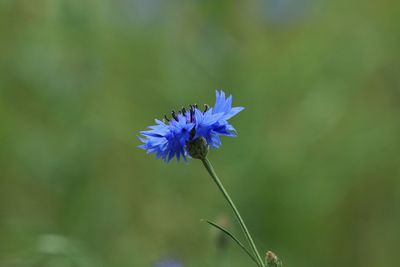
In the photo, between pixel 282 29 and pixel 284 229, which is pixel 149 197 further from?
pixel 282 29

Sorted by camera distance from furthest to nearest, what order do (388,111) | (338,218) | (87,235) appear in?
1. (388,111)
2. (338,218)
3. (87,235)

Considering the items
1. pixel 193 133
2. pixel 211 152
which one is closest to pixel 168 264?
pixel 193 133

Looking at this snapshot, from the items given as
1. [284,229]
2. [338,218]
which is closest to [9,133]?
[284,229]

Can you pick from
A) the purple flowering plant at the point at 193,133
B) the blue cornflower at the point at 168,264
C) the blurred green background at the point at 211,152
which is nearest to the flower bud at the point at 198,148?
the purple flowering plant at the point at 193,133

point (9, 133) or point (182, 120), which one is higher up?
point (9, 133)

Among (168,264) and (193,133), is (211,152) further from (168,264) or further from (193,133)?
(193,133)

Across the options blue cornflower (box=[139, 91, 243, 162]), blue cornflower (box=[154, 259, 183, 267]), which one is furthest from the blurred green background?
blue cornflower (box=[139, 91, 243, 162])
